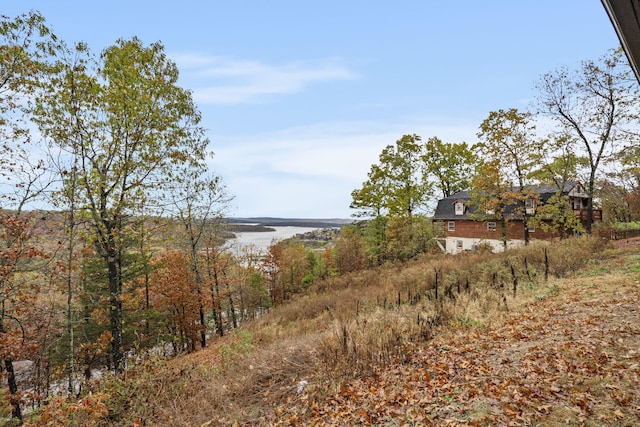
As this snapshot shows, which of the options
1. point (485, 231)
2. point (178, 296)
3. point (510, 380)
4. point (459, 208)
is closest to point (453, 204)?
point (459, 208)

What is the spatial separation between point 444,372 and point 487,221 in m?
27.0

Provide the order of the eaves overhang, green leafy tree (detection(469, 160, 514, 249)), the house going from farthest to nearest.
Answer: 1. the house
2. green leafy tree (detection(469, 160, 514, 249))
3. the eaves overhang

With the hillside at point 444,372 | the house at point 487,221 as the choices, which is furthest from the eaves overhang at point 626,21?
the house at point 487,221

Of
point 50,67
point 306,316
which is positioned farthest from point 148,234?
point 306,316

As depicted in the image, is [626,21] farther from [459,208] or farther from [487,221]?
[459,208]

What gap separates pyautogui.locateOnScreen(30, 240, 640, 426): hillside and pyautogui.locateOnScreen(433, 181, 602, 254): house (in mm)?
16856

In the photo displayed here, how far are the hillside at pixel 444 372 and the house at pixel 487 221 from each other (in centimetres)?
1686

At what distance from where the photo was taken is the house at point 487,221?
25641 mm

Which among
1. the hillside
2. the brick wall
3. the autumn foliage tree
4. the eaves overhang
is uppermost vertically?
the eaves overhang

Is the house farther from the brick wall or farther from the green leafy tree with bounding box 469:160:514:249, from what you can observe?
the green leafy tree with bounding box 469:160:514:249

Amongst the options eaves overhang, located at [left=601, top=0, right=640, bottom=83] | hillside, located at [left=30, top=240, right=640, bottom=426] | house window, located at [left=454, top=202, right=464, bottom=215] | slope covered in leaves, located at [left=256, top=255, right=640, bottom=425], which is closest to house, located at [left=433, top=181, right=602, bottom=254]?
house window, located at [left=454, top=202, right=464, bottom=215]

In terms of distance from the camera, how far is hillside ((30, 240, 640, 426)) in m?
4.21

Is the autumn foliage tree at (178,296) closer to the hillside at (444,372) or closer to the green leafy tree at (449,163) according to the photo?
the hillside at (444,372)

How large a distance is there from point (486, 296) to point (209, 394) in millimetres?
8337
